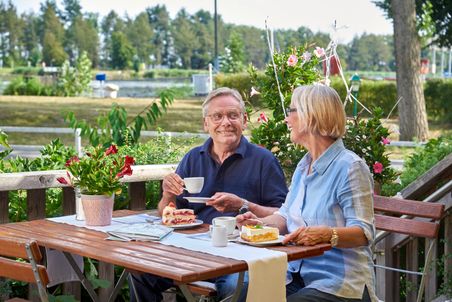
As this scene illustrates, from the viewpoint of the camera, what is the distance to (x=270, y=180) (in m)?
3.60

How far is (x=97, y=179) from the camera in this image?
128 inches

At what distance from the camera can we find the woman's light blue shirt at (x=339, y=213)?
9.73 ft

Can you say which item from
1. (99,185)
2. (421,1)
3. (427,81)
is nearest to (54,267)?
(99,185)

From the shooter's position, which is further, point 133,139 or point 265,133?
point 133,139

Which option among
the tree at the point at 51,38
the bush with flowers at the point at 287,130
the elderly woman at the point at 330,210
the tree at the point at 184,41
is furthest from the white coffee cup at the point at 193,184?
the tree at the point at 184,41

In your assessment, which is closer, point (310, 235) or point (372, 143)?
point (310, 235)

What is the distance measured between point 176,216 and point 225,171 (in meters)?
0.42

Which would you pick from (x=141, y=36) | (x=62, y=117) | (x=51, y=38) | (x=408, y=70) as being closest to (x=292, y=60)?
(x=408, y=70)

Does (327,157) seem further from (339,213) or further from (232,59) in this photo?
(232,59)

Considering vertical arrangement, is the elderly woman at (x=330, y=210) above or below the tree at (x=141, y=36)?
below

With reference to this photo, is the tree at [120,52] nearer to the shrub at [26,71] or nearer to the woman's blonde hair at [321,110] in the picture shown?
the shrub at [26,71]

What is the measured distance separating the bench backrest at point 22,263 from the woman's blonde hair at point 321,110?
1041 millimetres

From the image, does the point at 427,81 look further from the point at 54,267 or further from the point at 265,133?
the point at 54,267

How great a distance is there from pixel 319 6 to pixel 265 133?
5636 centimetres
